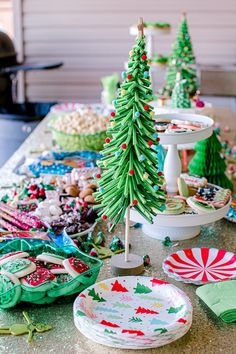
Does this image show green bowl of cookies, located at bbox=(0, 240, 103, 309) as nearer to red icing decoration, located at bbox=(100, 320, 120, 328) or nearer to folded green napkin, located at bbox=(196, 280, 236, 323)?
red icing decoration, located at bbox=(100, 320, 120, 328)

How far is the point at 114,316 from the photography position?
138 cm

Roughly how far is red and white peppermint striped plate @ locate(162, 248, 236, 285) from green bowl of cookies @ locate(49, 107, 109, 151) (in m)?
1.12

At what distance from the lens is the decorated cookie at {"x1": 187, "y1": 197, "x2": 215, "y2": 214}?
5.90 feet

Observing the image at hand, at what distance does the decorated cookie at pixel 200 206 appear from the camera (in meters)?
1.80

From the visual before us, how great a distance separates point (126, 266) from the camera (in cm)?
161

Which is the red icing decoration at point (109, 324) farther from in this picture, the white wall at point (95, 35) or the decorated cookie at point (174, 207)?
the white wall at point (95, 35)

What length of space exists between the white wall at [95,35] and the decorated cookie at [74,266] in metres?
3.73

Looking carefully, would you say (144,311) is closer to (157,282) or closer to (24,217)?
(157,282)

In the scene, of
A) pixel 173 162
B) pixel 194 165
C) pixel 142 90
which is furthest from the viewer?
pixel 194 165

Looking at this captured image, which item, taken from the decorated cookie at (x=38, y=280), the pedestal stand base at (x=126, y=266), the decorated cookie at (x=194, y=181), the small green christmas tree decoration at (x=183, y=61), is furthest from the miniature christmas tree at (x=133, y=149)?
the small green christmas tree decoration at (x=183, y=61)

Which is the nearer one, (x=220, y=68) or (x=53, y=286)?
(x=53, y=286)

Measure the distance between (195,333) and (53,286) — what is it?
0.33 meters

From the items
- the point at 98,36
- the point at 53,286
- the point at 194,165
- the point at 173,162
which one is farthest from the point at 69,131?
the point at 98,36

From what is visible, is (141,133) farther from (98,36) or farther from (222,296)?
(98,36)
